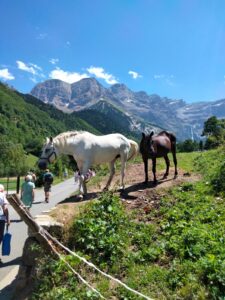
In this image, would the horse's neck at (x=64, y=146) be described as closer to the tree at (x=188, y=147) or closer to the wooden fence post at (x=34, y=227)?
the wooden fence post at (x=34, y=227)

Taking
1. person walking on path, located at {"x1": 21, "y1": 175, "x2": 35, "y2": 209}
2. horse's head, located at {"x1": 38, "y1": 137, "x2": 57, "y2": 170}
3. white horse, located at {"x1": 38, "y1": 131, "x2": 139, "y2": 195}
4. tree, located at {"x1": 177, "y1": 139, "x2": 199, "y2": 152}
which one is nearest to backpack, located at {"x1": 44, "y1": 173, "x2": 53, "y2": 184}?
person walking on path, located at {"x1": 21, "y1": 175, "x2": 35, "y2": 209}

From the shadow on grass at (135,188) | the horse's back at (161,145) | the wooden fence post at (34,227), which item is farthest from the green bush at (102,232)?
the horse's back at (161,145)

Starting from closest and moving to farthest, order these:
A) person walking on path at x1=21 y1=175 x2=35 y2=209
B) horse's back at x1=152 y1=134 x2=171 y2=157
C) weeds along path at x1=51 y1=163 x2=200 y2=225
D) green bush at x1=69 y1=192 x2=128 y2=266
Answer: green bush at x1=69 y1=192 x2=128 y2=266, weeds along path at x1=51 y1=163 x2=200 y2=225, horse's back at x1=152 y1=134 x2=171 y2=157, person walking on path at x1=21 y1=175 x2=35 y2=209

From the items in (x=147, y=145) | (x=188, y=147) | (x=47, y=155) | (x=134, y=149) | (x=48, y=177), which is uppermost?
(x=188, y=147)

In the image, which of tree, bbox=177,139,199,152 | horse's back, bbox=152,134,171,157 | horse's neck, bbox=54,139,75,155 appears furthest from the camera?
tree, bbox=177,139,199,152

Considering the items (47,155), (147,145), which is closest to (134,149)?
(147,145)

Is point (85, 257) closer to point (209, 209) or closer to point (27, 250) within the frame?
point (27, 250)

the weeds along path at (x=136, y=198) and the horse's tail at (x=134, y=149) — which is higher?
the horse's tail at (x=134, y=149)

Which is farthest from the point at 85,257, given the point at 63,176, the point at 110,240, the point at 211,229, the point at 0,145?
the point at 63,176

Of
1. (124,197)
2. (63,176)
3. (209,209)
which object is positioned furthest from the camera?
(63,176)

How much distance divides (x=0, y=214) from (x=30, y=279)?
3022 mm

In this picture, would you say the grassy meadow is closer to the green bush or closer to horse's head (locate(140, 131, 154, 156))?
the green bush

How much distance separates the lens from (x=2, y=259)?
11.7 m

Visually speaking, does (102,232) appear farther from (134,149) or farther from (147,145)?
(134,149)
